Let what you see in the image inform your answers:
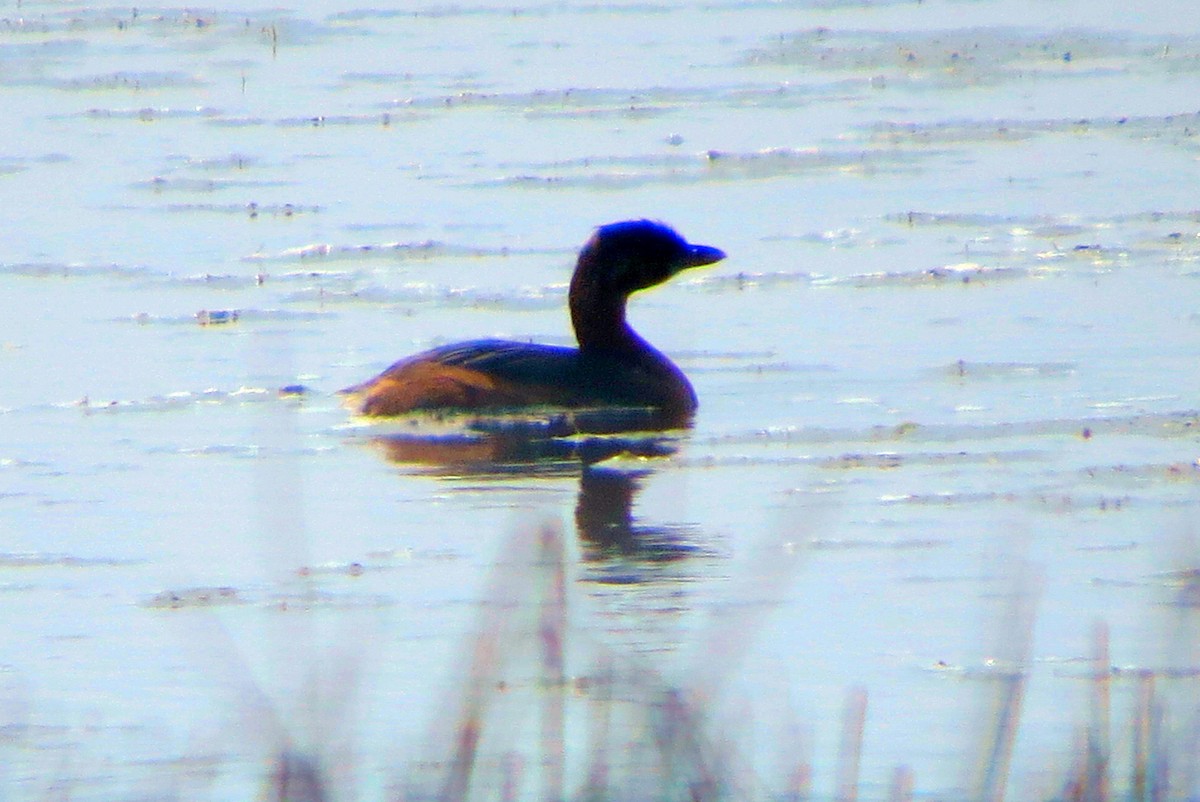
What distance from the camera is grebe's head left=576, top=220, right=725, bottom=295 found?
12273 mm

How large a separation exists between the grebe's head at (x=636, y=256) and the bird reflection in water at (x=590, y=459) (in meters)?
0.87

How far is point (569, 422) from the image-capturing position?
11570 millimetres

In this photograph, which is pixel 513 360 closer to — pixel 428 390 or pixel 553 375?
pixel 553 375

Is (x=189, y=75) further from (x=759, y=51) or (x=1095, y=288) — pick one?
(x=1095, y=288)

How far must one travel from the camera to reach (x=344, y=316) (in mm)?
13594

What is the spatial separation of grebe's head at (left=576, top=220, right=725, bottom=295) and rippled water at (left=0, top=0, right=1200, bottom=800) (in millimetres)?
499

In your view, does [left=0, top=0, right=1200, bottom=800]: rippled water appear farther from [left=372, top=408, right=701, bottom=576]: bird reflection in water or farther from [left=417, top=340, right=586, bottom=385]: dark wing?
[left=417, top=340, right=586, bottom=385]: dark wing

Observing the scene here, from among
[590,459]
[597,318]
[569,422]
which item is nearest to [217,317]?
[597,318]

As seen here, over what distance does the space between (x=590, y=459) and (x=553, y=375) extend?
2.90 feet

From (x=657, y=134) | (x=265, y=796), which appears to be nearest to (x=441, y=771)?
(x=265, y=796)

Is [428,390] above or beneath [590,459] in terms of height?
above

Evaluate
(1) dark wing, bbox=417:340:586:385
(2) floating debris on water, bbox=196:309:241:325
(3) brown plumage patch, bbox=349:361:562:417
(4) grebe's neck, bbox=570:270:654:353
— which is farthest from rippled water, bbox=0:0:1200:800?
(4) grebe's neck, bbox=570:270:654:353

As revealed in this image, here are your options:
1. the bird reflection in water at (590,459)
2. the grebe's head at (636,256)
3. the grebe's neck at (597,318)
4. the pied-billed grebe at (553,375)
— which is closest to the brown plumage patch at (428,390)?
the pied-billed grebe at (553,375)

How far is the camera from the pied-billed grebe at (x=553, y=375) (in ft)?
37.2
